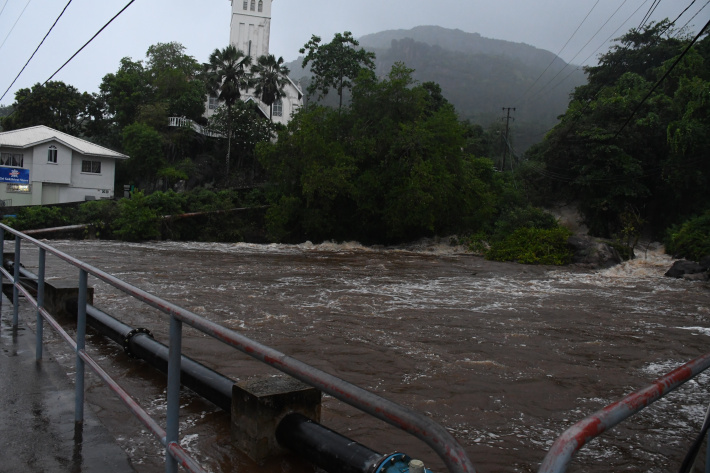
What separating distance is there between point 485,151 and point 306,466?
6280cm

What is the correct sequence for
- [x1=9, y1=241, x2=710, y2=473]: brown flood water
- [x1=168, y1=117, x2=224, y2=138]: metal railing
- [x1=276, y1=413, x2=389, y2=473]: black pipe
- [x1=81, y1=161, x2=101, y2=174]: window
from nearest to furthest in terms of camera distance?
[x1=276, y1=413, x2=389, y2=473]: black pipe < [x1=9, y1=241, x2=710, y2=473]: brown flood water < [x1=81, y1=161, x2=101, y2=174]: window < [x1=168, y1=117, x2=224, y2=138]: metal railing

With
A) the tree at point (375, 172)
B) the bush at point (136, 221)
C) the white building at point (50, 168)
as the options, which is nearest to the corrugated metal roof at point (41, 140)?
the white building at point (50, 168)

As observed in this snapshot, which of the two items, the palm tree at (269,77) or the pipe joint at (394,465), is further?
the palm tree at (269,77)

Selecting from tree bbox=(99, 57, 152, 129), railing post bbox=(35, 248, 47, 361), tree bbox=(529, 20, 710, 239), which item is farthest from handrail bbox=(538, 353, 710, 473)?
tree bbox=(99, 57, 152, 129)

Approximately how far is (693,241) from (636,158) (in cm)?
1034

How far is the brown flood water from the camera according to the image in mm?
4469

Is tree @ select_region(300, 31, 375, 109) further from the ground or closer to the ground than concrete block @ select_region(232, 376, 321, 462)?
further from the ground

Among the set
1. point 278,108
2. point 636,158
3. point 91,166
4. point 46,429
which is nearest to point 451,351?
point 46,429

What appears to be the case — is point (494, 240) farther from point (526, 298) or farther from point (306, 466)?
point (306, 466)

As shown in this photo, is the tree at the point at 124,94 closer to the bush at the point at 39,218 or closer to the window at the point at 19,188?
the window at the point at 19,188

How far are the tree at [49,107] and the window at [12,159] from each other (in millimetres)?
11029

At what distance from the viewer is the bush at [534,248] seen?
2441 cm

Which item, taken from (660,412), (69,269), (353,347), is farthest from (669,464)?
(69,269)

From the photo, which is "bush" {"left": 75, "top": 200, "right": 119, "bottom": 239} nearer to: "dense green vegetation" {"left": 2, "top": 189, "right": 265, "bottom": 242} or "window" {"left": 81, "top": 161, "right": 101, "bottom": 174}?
"dense green vegetation" {"left": 2, "top": 189, "right": 265, "bottom": 242}
